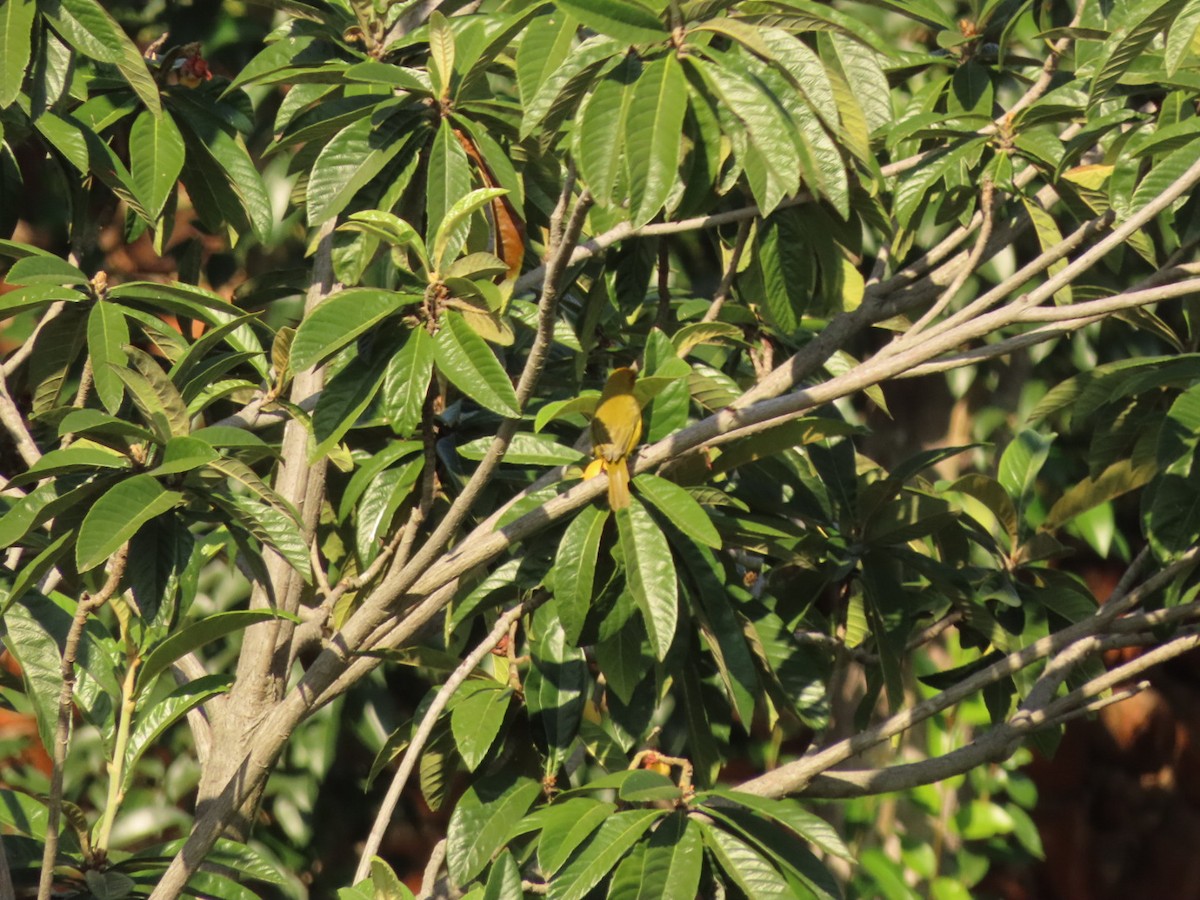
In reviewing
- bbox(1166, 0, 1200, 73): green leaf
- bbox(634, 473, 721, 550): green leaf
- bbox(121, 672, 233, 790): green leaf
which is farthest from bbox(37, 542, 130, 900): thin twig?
bbox(1166, 0, 1200, 73): green leaf


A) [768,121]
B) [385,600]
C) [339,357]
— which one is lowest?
[385,600]

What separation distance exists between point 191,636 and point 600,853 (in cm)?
36

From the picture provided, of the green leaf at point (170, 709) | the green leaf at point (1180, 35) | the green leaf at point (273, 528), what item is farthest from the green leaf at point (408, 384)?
the green leaf at point (1180, 35)

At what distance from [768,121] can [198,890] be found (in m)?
0.79

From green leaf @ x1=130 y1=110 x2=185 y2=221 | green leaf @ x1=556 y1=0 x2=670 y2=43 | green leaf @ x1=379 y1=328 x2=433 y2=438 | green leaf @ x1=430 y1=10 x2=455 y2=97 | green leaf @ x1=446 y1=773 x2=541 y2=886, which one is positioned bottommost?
green leaf @ x1=446 y1=773 x2=541 y2=886

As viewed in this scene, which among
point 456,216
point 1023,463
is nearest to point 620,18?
point 456,216

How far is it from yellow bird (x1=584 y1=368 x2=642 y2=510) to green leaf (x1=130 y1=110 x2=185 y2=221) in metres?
0.60

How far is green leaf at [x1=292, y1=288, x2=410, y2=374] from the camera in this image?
1.02 m

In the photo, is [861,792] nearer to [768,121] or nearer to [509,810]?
[509,810]

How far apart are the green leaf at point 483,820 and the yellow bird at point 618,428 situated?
36 cm

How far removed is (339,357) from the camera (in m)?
1.18

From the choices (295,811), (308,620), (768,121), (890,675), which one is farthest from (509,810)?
(295,811)

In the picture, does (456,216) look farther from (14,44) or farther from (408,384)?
(14,44)

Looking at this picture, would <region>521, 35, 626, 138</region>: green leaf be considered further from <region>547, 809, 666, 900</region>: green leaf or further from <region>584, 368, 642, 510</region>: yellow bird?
<region>547, 809, 666, 900</region>: green leaf
